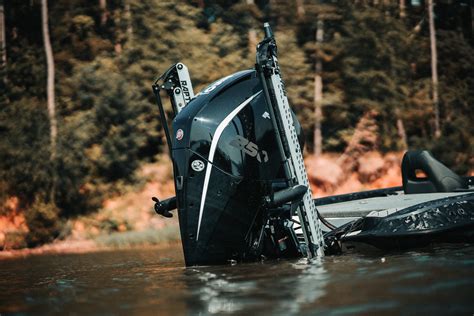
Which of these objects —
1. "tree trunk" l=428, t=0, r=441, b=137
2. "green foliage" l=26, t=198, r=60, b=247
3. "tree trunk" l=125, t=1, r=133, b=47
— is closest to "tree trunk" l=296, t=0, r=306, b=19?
"tree trunk" l=428, t=0, r=441, b=137

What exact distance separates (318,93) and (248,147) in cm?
1645

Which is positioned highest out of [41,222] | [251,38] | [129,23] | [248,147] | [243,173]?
[129,23]

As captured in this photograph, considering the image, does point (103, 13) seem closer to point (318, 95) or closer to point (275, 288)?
point (318, 95)

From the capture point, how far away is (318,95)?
21.2m

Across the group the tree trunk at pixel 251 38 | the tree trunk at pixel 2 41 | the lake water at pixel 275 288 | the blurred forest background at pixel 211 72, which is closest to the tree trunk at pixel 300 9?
the blurred forest background at pixel 211 72

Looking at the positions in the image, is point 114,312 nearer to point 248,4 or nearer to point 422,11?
point 248,4

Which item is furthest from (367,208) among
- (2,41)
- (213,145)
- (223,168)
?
(2,41)

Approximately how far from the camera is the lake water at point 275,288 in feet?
9.88

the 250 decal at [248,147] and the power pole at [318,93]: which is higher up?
the power pole at [318,93]

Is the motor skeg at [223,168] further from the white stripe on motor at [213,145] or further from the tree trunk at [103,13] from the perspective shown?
the tree trunk at [103,13]

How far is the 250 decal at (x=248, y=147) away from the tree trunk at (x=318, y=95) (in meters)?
15.6

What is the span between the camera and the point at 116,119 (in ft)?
62.4

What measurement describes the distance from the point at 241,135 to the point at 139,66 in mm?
15308

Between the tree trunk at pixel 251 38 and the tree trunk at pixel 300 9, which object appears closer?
the tree trunk at pixel 251 38
